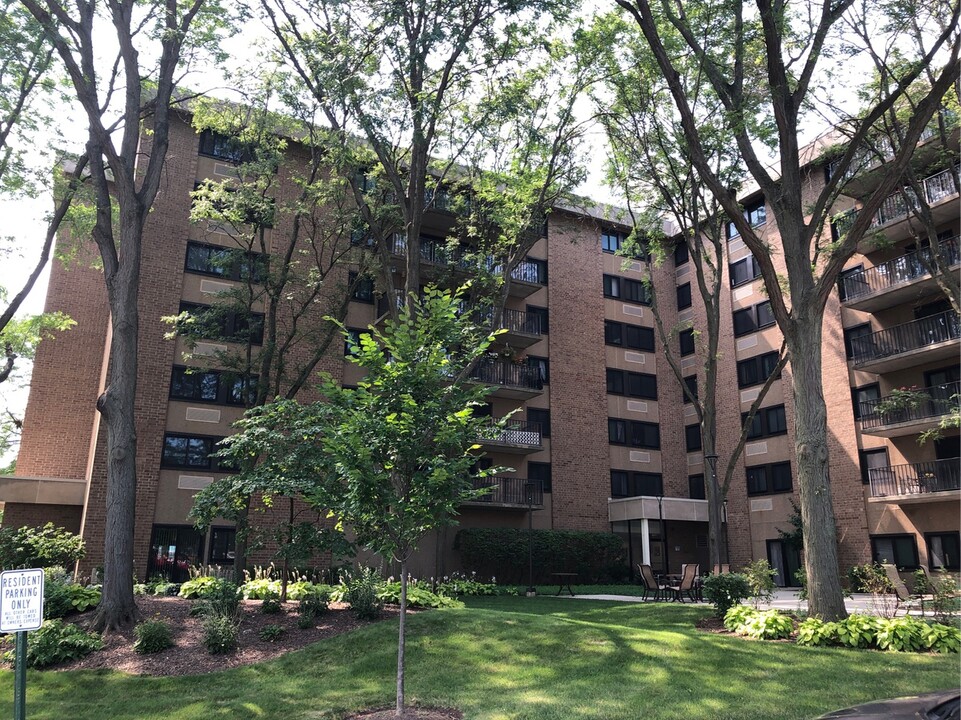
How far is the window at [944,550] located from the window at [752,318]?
9868 millimetres

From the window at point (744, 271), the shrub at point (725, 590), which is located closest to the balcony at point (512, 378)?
the window at point (744, 271)

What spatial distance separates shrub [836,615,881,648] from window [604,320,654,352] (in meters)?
22.0

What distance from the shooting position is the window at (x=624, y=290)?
32844 millimetres

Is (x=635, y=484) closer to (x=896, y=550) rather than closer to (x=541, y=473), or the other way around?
(x=541, y=473)

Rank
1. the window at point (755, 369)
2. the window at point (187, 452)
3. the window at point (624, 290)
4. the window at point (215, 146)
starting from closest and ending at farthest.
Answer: the window at point (187, 452) < the window at point (215, 146) < the window at point (755, 369) < the window at point (624, 290)

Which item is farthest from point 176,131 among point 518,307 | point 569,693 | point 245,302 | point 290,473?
point 569,693

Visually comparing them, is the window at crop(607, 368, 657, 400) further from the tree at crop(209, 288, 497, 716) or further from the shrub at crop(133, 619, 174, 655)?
the tree at crop(209, 288, 497, 716)

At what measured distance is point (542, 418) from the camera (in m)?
29.3

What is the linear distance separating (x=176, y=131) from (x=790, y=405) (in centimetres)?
2457

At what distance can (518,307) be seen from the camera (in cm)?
2986

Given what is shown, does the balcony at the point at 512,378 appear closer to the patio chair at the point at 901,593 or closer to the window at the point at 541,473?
the window at the point at 541,473

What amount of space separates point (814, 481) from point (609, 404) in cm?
1955

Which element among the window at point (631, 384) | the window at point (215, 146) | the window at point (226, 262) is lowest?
the window at point (631, 384)

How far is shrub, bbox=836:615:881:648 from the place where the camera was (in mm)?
10148
